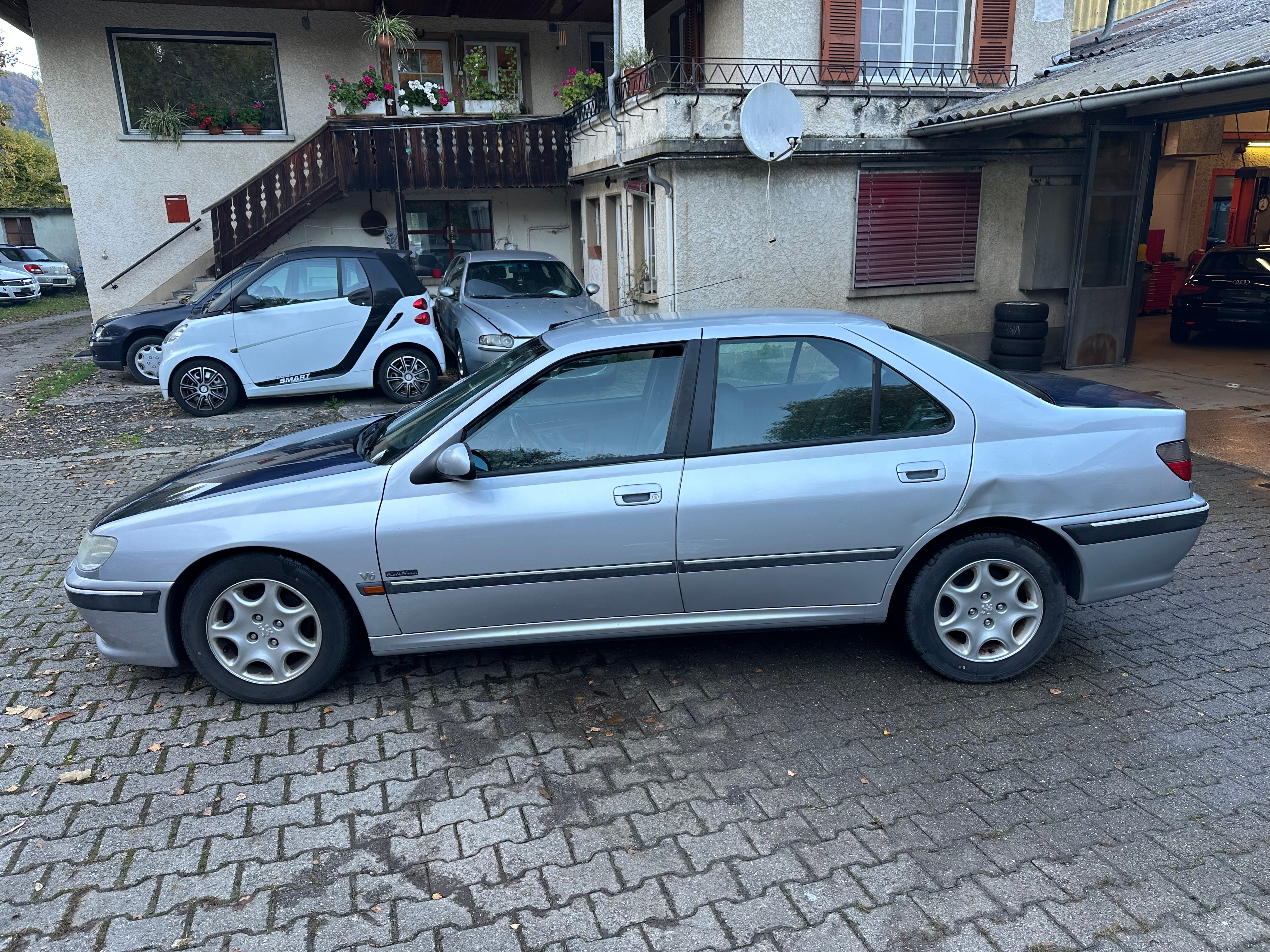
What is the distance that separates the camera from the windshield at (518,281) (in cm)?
1135

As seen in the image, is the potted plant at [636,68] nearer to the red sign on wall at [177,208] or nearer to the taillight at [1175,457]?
the red sign on wall at [177,208]

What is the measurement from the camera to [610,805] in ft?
10.4

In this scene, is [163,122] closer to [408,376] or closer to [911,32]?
[408,376]

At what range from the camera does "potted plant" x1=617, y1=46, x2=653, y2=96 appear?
1112 centimetres

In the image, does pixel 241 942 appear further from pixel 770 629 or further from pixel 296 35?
pixel 296 35

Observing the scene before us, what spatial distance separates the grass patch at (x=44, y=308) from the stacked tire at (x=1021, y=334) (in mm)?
21396

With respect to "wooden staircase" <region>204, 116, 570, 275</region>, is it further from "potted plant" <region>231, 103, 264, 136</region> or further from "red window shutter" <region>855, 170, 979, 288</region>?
"red window shutter" <region>855, 170, 979, 288</region>

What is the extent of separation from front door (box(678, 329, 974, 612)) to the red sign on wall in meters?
14.8

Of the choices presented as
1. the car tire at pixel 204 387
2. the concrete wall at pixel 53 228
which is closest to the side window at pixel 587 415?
the car tire at pixel 204 387

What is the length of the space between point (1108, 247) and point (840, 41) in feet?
14.3

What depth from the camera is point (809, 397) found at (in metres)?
3.82

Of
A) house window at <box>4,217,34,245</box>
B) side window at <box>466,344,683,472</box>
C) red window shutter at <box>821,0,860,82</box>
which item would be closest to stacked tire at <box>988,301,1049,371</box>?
red window shutter at <box>821,0,860,82</box>

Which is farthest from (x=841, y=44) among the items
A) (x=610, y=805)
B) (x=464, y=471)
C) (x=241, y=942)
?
(x=241, y=942)

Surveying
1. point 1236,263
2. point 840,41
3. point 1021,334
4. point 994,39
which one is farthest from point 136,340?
point 1236,263
